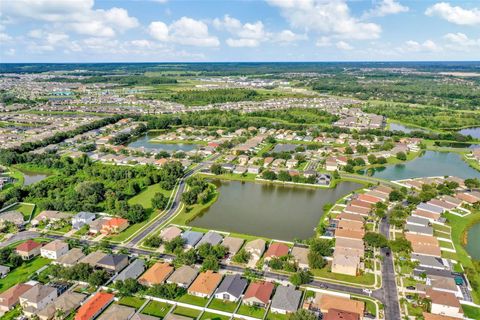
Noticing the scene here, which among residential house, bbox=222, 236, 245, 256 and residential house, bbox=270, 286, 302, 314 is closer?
residential house, bbox=270, 286, 302, 314

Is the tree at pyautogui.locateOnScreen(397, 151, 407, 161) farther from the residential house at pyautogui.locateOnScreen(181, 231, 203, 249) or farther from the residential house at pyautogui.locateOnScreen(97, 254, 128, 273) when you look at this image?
the residential house at pyautogui.locateOnScreen(97, 254, 128, 273)

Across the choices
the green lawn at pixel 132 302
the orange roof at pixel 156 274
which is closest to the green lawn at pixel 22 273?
the green lawn at pixel 132 302

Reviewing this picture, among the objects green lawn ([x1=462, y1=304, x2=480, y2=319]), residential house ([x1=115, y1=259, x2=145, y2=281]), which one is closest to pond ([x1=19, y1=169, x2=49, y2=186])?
residential house ([x1=115, y1=259, x2=145, y2=281])

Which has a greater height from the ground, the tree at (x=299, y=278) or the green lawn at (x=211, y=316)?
the tree at (x=299, y=278)

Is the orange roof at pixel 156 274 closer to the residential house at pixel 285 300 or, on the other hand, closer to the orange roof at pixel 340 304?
the residential house at pixel 285 300

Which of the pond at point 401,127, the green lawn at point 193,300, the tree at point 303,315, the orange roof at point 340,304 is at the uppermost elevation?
the pond at point 401,127

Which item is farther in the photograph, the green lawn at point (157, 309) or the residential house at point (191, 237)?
the residential house at point (191, 237)

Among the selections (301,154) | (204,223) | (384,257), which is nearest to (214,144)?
(301,154)

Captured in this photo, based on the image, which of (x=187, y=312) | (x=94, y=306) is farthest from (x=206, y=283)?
(x=94, y=306)
